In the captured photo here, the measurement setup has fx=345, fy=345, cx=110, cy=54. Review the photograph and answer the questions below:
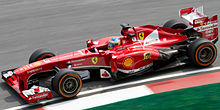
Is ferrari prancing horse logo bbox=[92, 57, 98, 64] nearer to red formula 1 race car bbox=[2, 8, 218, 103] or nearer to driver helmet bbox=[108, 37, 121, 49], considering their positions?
red formula 1 race car bbox=[2, 8, 218, 103]

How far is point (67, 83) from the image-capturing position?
8.11 metres

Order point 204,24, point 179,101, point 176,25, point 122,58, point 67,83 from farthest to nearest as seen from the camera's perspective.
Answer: point 176,25 → point 204,24 → point 122,58 → point 67,83 → point 179,101

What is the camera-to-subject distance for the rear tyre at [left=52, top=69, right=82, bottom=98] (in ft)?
26.0

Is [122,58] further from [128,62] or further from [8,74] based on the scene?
[8,74]

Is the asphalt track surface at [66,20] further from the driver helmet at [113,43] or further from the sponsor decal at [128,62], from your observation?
the driver helmet at [113,43]

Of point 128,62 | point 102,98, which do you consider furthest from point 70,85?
point 128,62

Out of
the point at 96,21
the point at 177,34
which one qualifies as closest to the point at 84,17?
the point at 96,21

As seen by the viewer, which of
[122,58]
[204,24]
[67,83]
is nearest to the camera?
[67,83]

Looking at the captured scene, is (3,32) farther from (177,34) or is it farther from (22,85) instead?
(177,34)

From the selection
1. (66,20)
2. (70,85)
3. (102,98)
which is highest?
(66,20)

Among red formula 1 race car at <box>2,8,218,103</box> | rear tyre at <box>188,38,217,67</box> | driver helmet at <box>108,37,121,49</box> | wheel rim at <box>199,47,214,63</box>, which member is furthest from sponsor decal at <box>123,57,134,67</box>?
wheel rim at <box>199,47,214,63</box>

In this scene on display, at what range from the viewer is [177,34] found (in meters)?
9.77

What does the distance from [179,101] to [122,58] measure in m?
1.86

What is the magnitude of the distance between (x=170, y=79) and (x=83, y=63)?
7.56 ft
